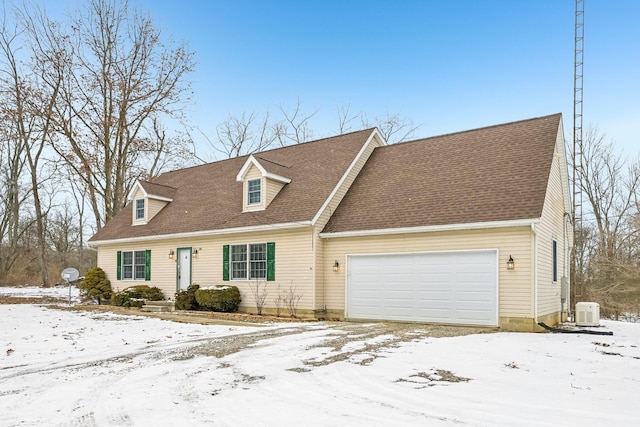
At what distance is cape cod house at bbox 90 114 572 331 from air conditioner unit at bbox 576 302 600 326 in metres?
0.67

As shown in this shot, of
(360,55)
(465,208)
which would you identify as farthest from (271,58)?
(465,208)

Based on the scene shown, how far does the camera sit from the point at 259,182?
56.3 ft

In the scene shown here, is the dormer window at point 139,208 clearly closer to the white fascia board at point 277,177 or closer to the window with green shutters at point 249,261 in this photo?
the window with green shutters at point 249,261

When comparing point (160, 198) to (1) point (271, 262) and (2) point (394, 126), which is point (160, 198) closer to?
(1) point (271, 262)

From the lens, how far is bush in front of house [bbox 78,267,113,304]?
2062 cm

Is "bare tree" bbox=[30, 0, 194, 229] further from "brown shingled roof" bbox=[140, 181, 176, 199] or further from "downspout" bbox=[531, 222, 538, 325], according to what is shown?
"downspout" bbox=[531, 222, 538, 325]

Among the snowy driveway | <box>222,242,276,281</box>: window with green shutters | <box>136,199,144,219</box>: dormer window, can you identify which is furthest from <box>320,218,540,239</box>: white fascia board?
<box>136,199,144,219</box>: dormer window

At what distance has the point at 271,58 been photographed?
27594 millimetres

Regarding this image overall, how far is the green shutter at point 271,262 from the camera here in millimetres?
15453

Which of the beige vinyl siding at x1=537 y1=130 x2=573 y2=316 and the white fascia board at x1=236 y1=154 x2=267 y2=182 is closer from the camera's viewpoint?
the beige vinyl siding at x1=537 y1=130 x2=573 y2=316

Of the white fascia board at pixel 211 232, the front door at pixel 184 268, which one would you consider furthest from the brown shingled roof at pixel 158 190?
the front door at pixel 184 268

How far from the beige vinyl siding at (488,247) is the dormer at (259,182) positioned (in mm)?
3526

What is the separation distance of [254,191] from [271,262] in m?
2.95

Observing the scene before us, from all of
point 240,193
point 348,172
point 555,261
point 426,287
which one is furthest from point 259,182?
point 555,261
